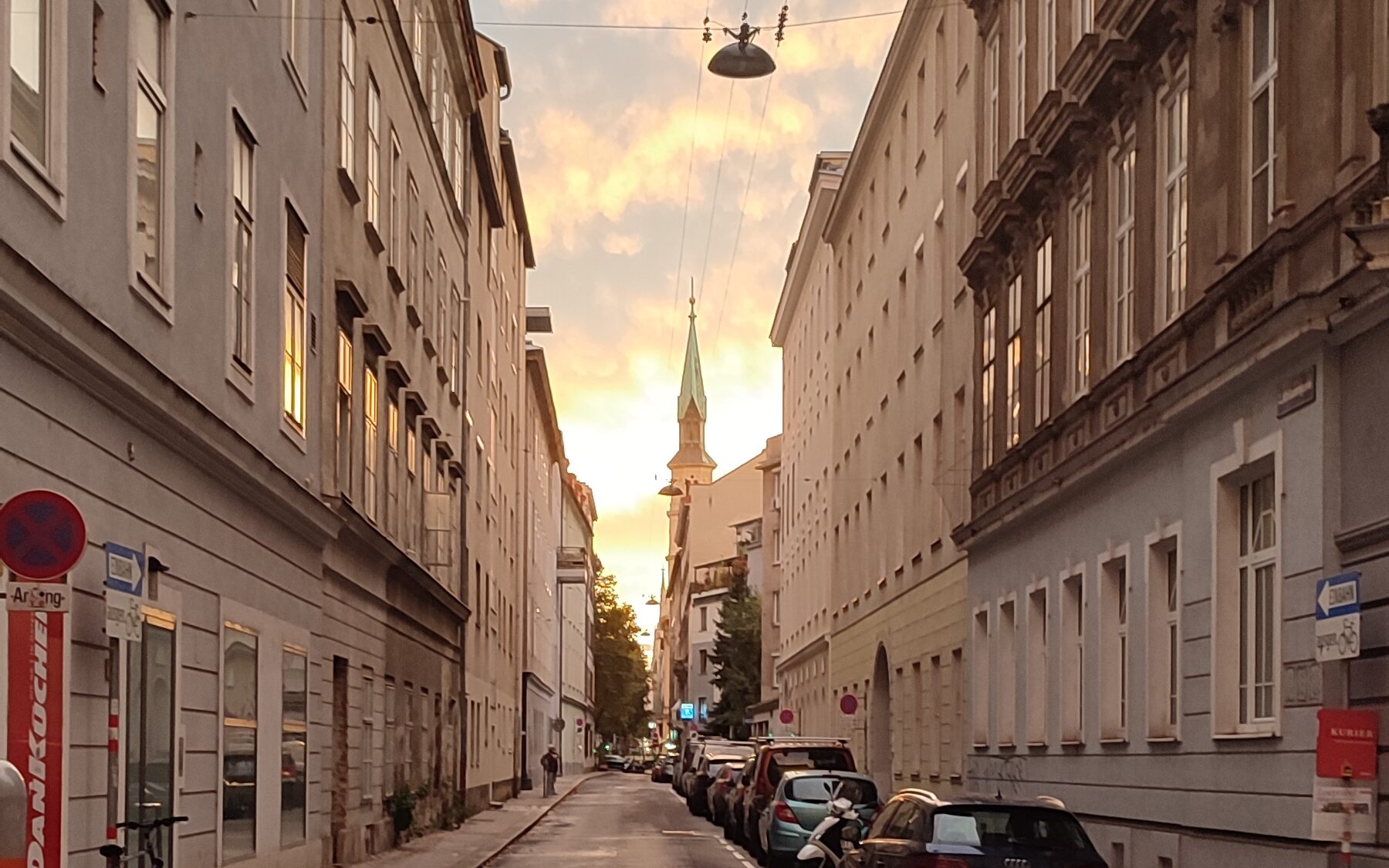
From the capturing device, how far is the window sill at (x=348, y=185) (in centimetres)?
2436

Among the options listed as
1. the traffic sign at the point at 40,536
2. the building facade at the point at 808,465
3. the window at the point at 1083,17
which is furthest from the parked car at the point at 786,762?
the building facade at the point at 808,465

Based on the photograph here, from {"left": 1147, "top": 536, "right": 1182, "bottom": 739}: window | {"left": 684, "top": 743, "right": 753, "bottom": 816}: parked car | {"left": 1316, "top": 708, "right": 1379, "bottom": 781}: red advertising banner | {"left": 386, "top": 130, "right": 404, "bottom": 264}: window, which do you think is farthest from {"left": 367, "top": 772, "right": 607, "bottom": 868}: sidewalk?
{"left": 1316, "top": 708, "right": 1379, "bottom": 781}: red advertising banner

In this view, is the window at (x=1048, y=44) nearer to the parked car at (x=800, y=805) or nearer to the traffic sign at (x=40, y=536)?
the parked car at (x=800, y=805)

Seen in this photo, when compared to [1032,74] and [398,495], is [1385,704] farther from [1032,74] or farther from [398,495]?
[398,495]

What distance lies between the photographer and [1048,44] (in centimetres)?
2466

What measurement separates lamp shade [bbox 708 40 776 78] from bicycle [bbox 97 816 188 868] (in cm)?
1224

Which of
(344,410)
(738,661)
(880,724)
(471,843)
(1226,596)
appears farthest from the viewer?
(738,661)

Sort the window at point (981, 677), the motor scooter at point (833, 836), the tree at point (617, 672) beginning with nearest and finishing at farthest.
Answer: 1. the motor scooter at point (833, 836)
2. the window at point (981, 677)
3. the tree at point (617, 672)

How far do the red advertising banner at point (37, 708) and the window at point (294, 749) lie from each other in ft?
33.1

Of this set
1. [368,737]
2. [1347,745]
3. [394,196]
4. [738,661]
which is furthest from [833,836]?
[738,661]

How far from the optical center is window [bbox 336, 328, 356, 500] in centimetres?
2453

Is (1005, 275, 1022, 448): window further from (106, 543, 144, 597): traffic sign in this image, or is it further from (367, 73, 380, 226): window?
(106, 543, 144, 597): traffic sign

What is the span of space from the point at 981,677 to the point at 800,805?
11.8ft

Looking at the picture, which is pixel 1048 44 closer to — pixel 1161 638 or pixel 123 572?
pixel 1161 638
